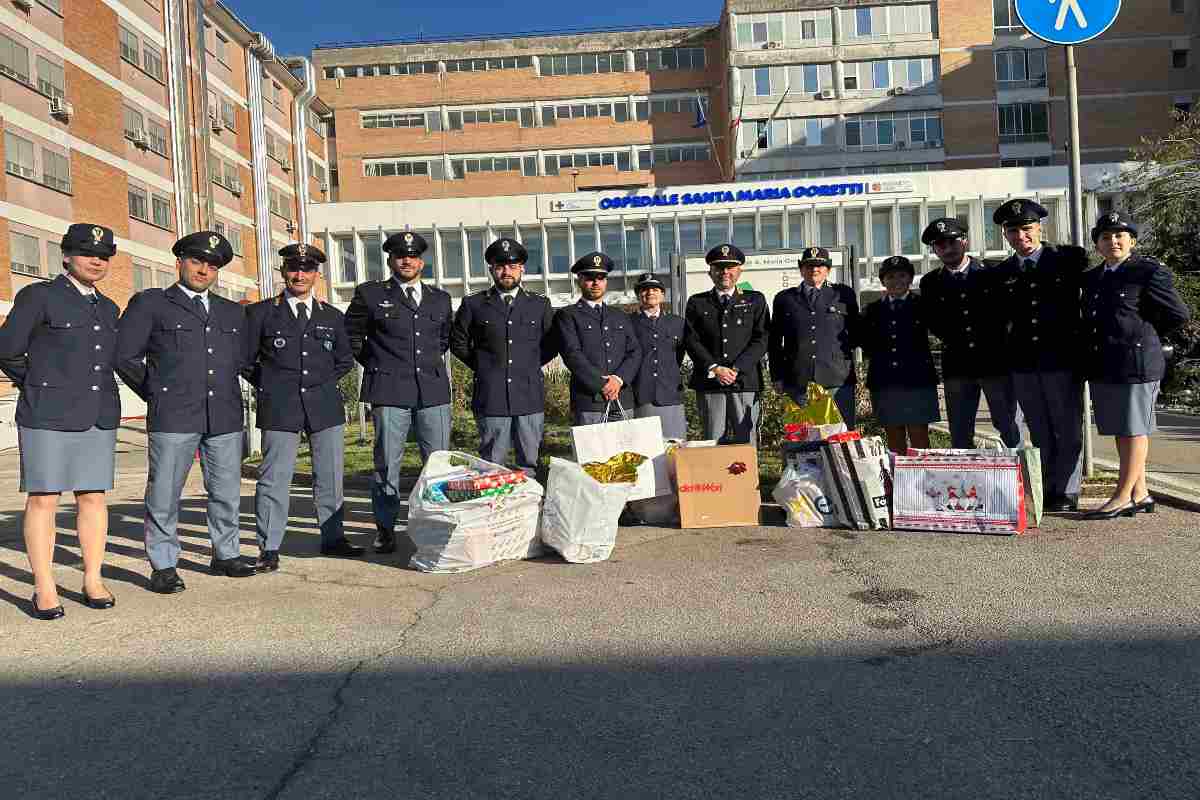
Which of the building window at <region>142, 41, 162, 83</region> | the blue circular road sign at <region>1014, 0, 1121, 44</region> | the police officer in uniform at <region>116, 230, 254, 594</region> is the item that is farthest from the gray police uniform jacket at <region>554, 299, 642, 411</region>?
the building window at <region>142, 41, 162, 83</region>

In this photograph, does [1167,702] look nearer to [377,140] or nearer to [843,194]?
[843,194]

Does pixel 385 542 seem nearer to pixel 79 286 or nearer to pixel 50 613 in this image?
pixel 50 613

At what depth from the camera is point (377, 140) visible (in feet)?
209

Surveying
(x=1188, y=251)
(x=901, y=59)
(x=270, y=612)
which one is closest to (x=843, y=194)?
(x=901, y=59)

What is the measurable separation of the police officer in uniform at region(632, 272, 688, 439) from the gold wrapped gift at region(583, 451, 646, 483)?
0.92 m

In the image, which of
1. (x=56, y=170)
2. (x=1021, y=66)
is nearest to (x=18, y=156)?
(x=56, y=170)

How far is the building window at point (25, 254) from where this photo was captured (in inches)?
1187

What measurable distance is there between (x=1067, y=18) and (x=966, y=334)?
2.78 m

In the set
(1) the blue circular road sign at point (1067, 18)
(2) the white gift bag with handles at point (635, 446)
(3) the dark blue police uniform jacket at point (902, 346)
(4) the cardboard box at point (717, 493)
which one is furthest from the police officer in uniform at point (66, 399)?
(1) the blue circular road sign at point (1067, 18)

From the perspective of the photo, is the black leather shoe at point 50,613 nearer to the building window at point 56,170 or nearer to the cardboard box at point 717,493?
the cardboard box at point 717,493

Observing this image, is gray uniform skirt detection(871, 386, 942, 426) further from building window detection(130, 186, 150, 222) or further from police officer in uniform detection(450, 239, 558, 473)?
building window detection(130, 186, 150, 222)

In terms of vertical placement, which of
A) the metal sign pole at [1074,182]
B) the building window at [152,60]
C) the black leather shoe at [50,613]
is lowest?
the black leather shoe at [50,613]

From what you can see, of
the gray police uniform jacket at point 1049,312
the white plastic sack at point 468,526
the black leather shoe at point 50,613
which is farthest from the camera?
the gray police uniform jacket at point 1049,312

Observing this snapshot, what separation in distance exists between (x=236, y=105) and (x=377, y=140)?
50.4 feet
